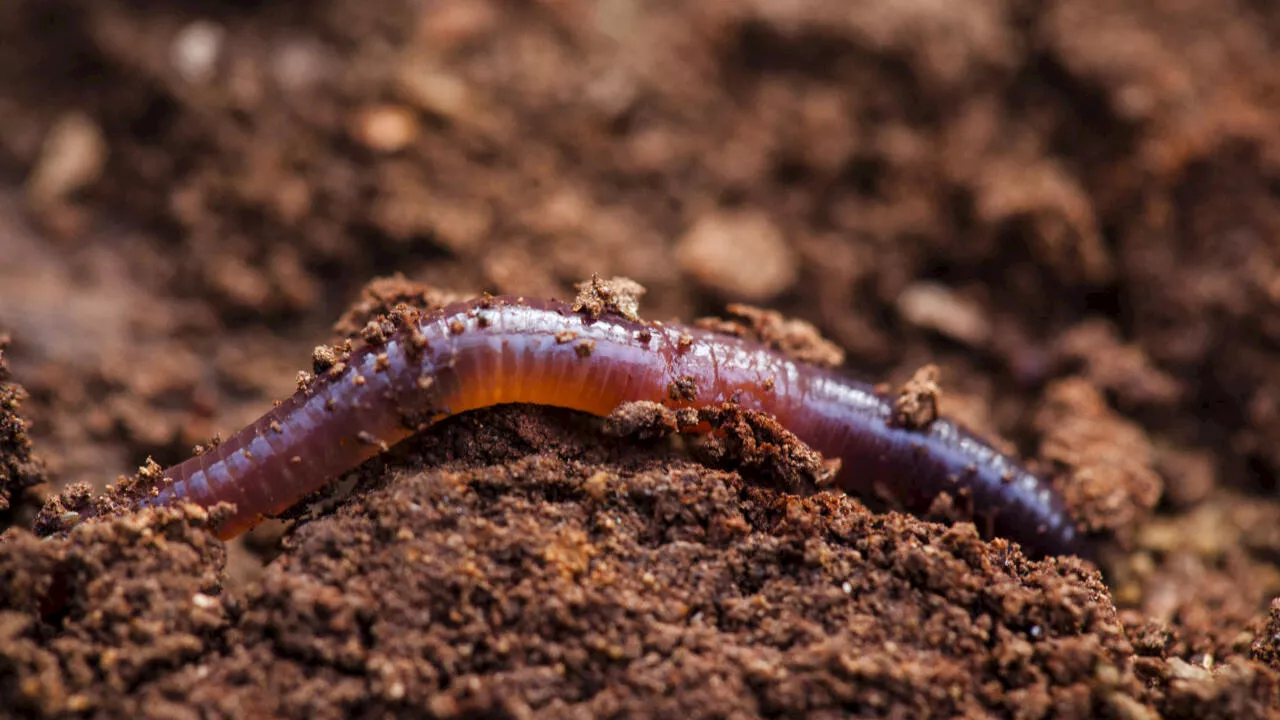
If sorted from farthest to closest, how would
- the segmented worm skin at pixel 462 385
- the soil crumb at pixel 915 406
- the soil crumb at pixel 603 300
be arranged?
the soil crumb at pixel 915 406, the soil crumb at pixel 603 300, the segmented worm skin at pixel 462 385

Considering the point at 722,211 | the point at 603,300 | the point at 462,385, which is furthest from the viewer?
the point at 722,211

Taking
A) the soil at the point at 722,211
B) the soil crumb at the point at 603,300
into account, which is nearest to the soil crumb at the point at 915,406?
the soil at the point at 722,211

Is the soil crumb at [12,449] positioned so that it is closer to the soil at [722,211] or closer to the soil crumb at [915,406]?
the soil at [722,211]

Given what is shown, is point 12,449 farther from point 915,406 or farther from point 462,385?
point 915,406

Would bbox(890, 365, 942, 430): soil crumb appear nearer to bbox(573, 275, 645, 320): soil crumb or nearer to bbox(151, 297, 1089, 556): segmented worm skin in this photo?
bbox(151, 297, 1089, 556): segmented worm skin

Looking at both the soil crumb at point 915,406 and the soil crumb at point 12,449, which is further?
the soil crumb at point 915,406

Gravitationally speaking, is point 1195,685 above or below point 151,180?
below

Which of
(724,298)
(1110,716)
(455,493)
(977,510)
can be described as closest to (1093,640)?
(1110,716)

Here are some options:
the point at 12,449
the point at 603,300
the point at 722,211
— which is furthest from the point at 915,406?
the point at 12,449

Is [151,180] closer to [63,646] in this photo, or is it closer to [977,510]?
[63,646]

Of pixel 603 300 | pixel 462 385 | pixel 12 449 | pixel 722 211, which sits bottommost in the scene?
pixel 12 449

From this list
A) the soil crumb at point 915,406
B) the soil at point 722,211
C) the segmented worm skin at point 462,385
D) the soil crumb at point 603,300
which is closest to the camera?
the segmented worm skin at point 462,385
